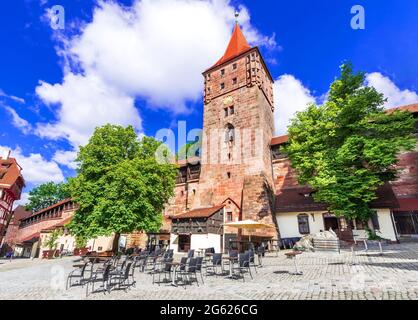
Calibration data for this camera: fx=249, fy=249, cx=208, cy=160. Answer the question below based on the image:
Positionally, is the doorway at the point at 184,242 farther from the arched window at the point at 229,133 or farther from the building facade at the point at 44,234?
the building facade at the point at 44,234

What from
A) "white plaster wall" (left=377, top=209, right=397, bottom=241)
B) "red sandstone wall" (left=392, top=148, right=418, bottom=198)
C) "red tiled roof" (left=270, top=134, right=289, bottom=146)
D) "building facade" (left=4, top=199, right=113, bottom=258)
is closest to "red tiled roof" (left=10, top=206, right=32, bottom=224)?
"building facade" (left=4, top=199, right=113, bottom=258)

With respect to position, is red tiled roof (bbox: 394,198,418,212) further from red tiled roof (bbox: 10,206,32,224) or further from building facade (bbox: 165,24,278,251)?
red tiled roof (bbox: 10,206,32,224)

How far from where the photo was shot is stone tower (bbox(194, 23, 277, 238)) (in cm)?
2358

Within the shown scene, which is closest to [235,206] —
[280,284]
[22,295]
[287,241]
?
[287,241]

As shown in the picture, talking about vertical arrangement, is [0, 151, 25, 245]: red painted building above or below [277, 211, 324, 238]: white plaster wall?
above

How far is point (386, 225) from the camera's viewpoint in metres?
18.6

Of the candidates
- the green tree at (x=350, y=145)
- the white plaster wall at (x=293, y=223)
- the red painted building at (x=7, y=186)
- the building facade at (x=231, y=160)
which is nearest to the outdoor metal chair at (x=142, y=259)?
the building facade at (x=231, y=160)

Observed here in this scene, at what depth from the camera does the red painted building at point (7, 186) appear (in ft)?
113

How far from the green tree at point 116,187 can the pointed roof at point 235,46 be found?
16222 mm

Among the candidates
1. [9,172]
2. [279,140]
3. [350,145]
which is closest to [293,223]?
[350,145]

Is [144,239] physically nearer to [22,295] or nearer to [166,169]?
[166,169]

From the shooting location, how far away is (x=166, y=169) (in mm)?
20953

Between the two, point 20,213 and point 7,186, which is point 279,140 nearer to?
point 7,186

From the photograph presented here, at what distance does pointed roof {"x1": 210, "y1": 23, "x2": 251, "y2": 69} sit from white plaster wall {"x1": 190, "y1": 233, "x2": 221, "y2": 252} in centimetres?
2088
